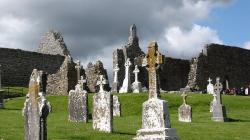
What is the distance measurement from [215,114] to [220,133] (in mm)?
6369

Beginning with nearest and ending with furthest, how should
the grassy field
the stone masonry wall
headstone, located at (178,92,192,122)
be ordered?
1. the grassy field
2. headstone, located at (178,92,192,122)
3. the stone masonry wall

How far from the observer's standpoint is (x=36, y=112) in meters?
12.7

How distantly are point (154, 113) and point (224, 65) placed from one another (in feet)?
160

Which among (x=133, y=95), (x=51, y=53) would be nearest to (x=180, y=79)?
(x=51, y=53)

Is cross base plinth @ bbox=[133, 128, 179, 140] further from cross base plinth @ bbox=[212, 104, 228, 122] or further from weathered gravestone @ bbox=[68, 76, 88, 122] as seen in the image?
cross base plinth @ bbox=[212, 104, 228, 122]

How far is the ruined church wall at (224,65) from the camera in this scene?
189 feet

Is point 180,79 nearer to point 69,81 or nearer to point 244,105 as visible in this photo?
point 69,81

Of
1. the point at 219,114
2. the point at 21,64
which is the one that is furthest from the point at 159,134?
the point at 21,64

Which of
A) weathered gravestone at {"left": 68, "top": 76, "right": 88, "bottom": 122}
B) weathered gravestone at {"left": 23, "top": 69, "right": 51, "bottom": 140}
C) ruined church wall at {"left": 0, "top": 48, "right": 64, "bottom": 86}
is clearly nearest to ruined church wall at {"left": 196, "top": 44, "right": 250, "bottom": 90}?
ruined church wall at {"left": 0, "top": 48, "right": 64, "bottom": 86}

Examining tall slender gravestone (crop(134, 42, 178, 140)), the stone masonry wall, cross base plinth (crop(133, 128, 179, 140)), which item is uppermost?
the stone masonry wall

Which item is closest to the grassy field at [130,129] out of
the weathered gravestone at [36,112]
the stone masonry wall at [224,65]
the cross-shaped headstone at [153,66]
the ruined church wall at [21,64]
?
the weathered gravestone at [36,112]

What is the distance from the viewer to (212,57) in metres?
59.3

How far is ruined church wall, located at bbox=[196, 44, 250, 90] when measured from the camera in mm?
57688

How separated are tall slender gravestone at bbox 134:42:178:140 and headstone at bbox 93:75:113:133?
4597 millimetres
